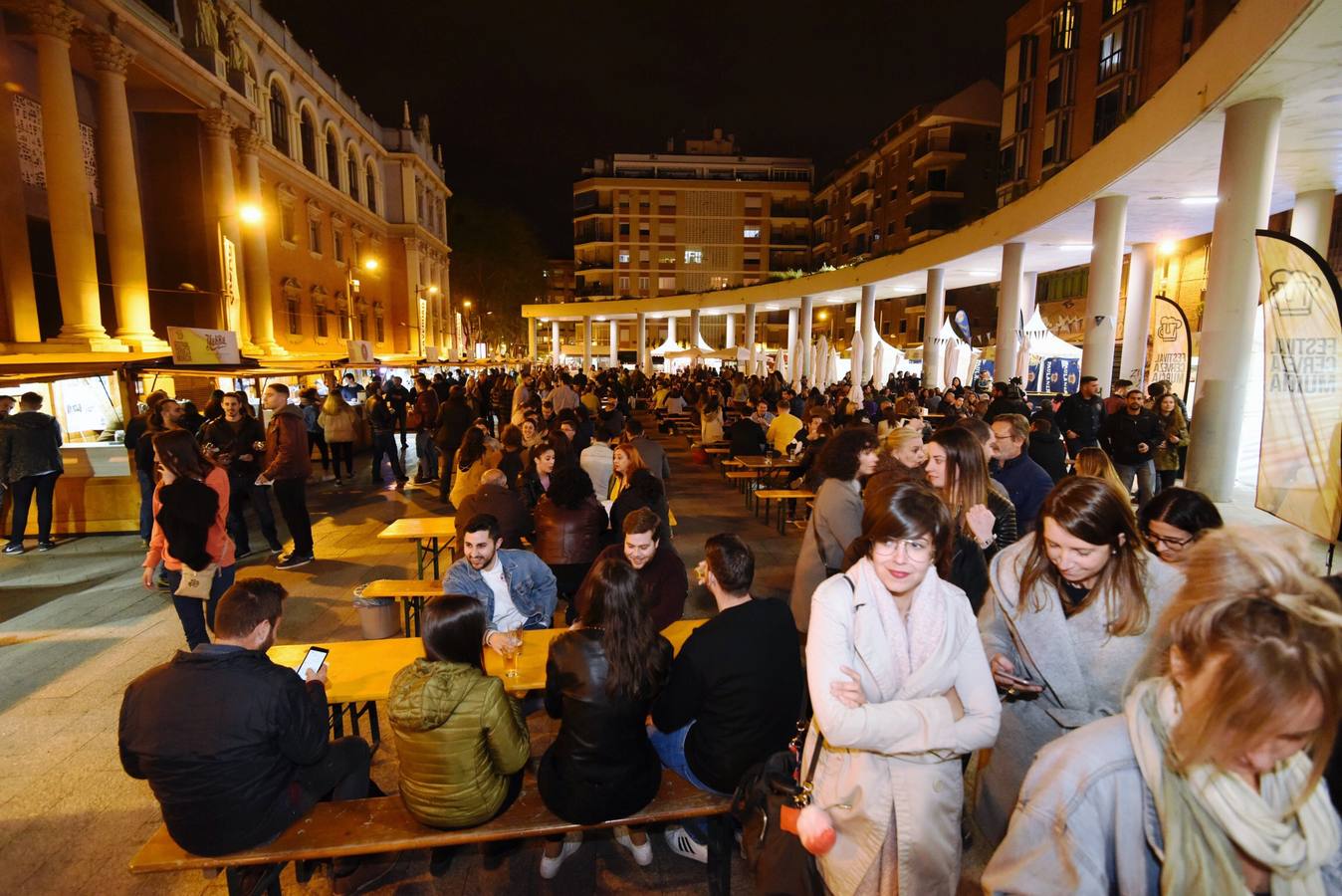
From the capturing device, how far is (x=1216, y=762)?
116 centimetres

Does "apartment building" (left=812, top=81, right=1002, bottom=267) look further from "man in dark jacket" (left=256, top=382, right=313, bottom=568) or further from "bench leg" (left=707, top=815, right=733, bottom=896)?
"bench leg" (left=707, top=815, right=733, bottom=896)

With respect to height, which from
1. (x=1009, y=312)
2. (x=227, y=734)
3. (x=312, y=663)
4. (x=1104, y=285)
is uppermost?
(x=1104, y=285)

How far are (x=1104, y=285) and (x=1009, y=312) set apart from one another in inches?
139

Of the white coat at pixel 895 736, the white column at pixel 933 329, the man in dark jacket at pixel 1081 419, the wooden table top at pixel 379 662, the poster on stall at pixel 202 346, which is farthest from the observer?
the white column at pixel 933 329

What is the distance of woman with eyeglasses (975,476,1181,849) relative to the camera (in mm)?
2086

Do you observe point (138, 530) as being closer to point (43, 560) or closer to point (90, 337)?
point (43, 560)

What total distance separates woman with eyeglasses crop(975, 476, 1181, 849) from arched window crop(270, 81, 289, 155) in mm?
31643

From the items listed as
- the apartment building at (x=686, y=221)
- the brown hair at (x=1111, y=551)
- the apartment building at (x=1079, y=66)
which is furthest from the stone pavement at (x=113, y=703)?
the apartment building at (x=686, y=221)

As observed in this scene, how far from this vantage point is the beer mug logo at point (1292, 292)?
14.2 feet

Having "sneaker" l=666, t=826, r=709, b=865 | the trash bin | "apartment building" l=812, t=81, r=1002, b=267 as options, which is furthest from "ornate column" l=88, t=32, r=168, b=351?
"apartment building" l=812, t=81, r=1002, b=267

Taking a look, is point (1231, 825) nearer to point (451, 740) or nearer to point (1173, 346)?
point (451, 740)

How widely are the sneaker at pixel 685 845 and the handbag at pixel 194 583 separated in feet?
11.9

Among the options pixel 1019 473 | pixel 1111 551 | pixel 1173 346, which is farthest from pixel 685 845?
pixel 1173 346

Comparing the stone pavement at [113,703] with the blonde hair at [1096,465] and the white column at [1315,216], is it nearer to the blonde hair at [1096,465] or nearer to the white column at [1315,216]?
the blonde hair at [1096,465]
